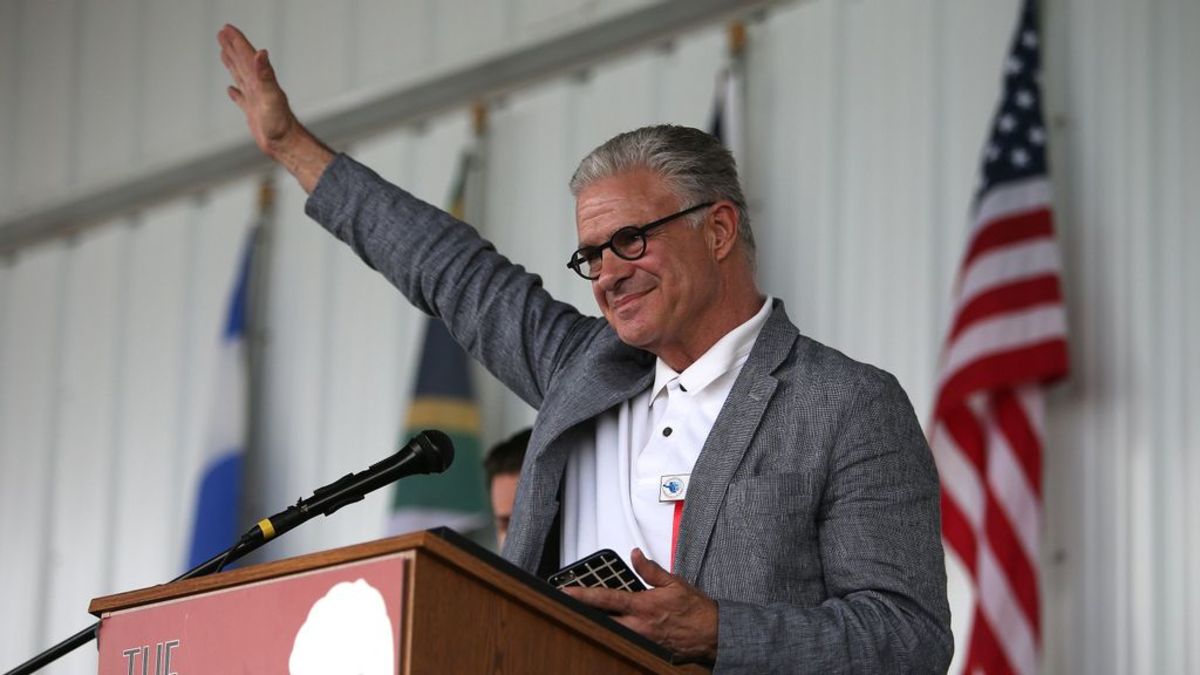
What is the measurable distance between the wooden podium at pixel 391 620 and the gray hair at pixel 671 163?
0.88m

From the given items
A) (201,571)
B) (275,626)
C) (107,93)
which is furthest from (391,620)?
(107,93)

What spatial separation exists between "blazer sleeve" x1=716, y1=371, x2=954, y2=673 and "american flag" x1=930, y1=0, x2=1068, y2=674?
7.03 ft

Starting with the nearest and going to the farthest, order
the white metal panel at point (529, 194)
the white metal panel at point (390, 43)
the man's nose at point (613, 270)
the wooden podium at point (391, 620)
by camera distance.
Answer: the wooden podium at point (391, 620) → the man's nose at point (613, 270) → the white metal panel at point (529, 194) → the white metal panel at point (390, 43)

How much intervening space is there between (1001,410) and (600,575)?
2665mm

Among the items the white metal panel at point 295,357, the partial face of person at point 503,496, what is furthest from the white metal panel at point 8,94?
the partial face of person at point 503,496

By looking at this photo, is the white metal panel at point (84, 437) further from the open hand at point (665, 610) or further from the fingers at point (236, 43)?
the open hand at point (665, 610)

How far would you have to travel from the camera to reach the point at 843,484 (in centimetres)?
232

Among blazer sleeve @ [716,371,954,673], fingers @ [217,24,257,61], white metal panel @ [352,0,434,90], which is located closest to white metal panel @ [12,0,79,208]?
white metal panel @ [352,0,434,90]

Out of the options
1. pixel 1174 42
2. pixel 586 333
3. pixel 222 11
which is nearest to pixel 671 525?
pixel 586 333

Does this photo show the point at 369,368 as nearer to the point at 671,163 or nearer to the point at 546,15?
the point at 546,15

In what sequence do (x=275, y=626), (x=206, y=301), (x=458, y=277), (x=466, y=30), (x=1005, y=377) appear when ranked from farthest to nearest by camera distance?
Answer: (x=206, y=301) < (x=466, y=30) < (x=1005, y=377) < (x=458, y=277) < (x=275, y=626)

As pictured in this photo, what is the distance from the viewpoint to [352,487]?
7.12 ft

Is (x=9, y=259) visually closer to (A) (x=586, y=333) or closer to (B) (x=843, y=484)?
(A) (x=586, y=333)

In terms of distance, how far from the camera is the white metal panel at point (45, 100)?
25.2 feet
